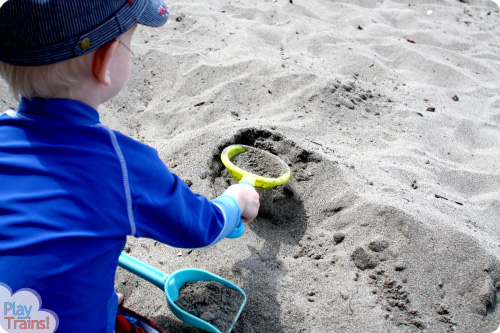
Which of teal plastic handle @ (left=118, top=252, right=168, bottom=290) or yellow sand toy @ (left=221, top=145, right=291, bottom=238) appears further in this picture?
yellow sand toy @ (left=221, top=145, right=291, bottom=238)

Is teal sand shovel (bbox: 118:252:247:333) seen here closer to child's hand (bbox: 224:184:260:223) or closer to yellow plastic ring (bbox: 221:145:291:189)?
child's hand (bbox: 224:184:260:223)

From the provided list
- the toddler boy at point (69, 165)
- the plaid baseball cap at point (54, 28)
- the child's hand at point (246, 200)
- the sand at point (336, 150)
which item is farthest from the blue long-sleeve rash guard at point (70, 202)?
the sand at point (336, 150)

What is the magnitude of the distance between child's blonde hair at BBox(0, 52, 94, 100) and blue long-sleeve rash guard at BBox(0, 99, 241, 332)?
0.03m

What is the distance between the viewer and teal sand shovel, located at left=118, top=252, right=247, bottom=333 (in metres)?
1.42

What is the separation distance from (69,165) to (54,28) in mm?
292

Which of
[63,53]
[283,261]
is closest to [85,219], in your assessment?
[63,53]

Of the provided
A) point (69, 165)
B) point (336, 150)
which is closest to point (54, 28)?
point (69, 165)

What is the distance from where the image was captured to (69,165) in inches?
35.2

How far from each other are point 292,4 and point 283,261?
312cm

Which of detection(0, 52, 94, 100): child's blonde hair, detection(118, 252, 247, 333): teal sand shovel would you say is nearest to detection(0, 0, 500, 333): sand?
detection(118, 252, 247, 333): teal sand shovel

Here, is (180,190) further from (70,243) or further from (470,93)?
(470,93)

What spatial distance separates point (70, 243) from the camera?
35.2 inches

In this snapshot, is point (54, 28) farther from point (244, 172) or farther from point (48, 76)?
point (244, 172)

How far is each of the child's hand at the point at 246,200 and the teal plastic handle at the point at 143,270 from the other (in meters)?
0.38
